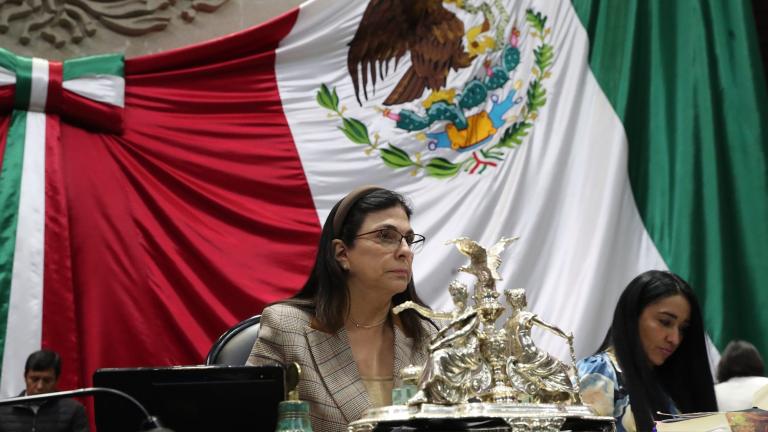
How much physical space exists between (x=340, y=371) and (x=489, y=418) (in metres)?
0.86

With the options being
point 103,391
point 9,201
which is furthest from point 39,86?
point 103,391

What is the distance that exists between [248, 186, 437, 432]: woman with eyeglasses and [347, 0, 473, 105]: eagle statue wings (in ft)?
6.93

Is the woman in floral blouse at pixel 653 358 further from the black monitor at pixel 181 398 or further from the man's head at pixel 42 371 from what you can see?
the man's head at pixel 42 371

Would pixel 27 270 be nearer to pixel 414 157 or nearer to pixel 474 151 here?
pixel 414 157

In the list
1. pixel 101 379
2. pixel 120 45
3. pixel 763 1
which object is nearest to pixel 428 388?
pixel 101 379

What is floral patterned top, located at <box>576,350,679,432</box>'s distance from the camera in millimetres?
2297

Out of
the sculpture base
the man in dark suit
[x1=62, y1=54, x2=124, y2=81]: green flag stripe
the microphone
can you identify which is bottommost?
the man in dark suit

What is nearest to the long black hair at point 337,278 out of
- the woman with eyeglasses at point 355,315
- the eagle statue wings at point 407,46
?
the woman with eyeglasses at point 355,315

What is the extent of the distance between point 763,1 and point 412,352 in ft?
11.4

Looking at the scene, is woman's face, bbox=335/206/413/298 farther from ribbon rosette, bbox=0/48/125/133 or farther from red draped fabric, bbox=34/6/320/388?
ribbon rosette, bbox=0/48/125/133

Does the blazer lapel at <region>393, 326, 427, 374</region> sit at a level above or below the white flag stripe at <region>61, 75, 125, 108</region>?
below

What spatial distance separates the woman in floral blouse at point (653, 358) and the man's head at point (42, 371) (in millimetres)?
1785

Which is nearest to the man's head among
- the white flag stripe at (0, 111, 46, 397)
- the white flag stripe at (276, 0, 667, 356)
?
the white flag stripe at (0, 111, 46, 397)

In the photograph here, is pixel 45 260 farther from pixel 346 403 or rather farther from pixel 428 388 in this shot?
pixel 428 388
